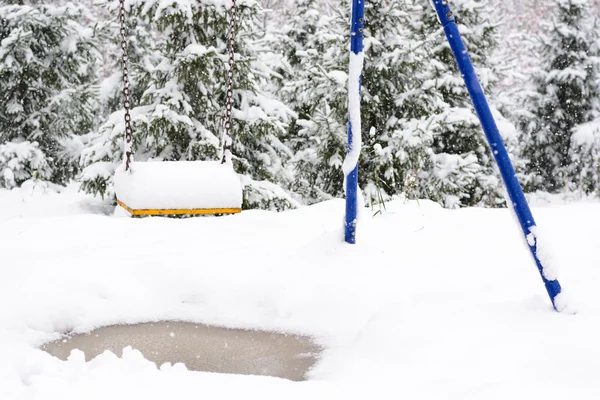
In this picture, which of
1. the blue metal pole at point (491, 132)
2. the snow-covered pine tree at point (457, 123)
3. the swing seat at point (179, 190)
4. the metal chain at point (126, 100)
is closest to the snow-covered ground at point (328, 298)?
the swing seat at point (179, 190)

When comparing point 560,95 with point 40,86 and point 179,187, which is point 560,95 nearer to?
point 40,86

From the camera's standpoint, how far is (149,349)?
2957mm

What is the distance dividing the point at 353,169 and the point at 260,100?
534 cm

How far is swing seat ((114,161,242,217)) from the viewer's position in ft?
14.8

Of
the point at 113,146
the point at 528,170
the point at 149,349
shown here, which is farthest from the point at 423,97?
the point at 528,170

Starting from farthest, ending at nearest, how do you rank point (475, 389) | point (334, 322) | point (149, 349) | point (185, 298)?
point (185, 298)
point (334, 322)
point (149, 349)
point (475, 389)

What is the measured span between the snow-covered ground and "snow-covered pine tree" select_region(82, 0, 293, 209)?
302 cm

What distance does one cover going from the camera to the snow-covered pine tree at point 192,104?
7.88 m

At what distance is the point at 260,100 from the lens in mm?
9016

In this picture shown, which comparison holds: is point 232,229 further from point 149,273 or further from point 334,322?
point 334,322

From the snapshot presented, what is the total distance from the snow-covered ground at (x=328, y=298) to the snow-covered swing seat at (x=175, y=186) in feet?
0.85

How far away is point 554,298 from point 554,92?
16005 mm

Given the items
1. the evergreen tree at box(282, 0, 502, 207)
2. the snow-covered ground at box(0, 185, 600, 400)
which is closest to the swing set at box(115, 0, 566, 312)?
the snow-covered ground at box(0, 185, 600, 400)

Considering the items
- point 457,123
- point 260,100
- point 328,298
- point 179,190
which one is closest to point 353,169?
point 328,298
